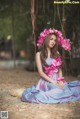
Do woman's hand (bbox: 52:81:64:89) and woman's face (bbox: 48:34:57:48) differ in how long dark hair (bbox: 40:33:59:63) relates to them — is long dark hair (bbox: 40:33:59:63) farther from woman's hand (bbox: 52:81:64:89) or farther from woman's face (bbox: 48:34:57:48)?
woman's hand (bbox: 52:81:64:89)

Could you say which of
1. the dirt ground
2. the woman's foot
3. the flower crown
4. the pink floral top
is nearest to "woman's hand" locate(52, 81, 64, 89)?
the pink floral top

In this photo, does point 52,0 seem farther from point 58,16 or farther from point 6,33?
point 6,33

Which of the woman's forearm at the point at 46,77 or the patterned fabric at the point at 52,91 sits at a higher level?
the woman's forearm at the point at 46,77

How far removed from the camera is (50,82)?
6.26 metres

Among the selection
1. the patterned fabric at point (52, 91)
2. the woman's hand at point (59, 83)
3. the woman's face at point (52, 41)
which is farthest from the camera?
the woman's face at point (52, 41)

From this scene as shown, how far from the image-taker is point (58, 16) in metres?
8.57

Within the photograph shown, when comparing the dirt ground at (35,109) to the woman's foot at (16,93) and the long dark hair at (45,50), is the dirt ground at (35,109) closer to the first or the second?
the woman's foot at (16,93)

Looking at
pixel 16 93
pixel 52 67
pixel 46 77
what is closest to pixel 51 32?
pixel 52 67

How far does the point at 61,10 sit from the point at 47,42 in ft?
8.21

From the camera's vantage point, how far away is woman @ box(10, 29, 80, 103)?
6.07 m

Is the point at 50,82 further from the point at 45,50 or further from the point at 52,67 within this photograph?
the point at 45,50

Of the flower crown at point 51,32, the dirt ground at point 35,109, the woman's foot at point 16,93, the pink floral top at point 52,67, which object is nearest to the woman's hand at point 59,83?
the pink floral top at point 52,67

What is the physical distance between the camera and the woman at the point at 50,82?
6.07 meters

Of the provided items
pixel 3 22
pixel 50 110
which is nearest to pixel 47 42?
pixel 50 110
